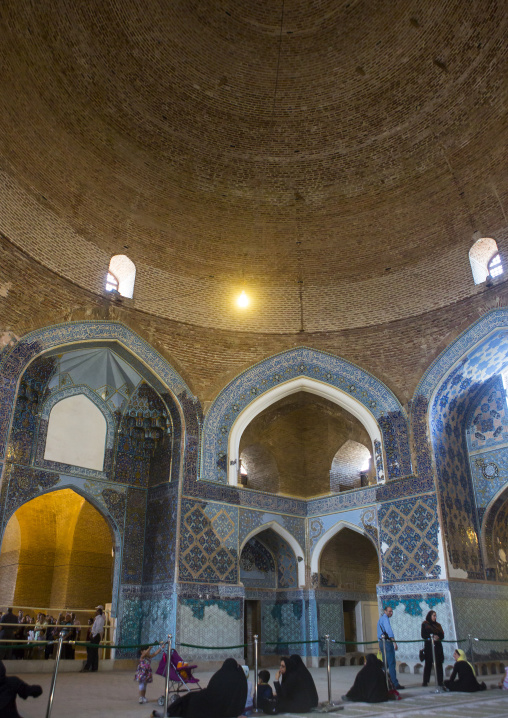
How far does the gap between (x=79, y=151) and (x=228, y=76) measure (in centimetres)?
362

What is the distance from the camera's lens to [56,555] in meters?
15.5

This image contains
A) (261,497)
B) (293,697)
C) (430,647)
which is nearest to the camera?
(293,697)

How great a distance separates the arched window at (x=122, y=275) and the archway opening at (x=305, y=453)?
4192 millimetres

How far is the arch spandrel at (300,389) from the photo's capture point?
11797 millimetres

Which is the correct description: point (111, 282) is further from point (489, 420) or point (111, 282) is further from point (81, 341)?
point (489, 420)

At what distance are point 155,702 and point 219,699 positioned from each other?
59.7 inches

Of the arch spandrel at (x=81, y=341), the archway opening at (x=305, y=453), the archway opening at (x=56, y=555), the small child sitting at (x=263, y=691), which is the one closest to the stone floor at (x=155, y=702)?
the small child sitting at (x=263, y=691)

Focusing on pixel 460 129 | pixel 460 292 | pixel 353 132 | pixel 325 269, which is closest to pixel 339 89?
pixel 353 132

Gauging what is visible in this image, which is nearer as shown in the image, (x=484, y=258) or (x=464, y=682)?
(x=464, y=682)

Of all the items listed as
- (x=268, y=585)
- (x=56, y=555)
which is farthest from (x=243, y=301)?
(x=56, y=555)

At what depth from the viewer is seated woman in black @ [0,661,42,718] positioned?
14.5ft

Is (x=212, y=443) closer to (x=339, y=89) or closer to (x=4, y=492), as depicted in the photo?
(x=4, y=492)

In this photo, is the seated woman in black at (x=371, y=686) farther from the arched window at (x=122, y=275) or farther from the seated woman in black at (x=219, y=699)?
the arched window at (x=122, y=275)

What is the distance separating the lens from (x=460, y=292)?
39.4 feet
